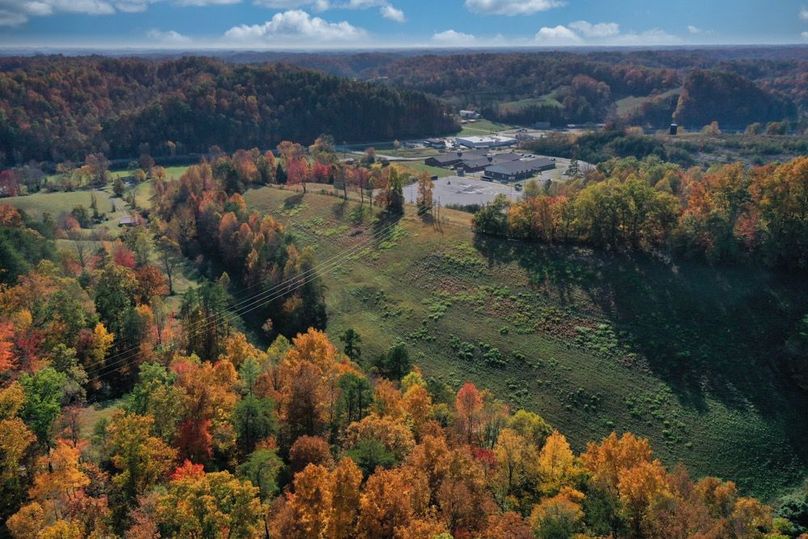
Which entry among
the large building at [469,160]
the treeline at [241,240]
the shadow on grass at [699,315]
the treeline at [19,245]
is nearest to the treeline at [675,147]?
the large building at [469,160]

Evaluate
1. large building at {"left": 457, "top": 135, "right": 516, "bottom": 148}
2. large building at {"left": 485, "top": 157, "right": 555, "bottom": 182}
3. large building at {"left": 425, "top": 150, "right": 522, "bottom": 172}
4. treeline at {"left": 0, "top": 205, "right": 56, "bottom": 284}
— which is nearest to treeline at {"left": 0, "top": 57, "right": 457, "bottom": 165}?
large building at {"left": 457, "top": 135, "right": 516, "bottom": 148}

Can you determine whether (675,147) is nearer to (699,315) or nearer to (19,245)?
(699,315)

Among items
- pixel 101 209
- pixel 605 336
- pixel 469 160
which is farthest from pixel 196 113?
pixel 605 336

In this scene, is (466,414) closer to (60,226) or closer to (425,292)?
(425,292)

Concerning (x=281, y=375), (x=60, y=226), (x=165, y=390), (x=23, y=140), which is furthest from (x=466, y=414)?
(x=23, y=140)

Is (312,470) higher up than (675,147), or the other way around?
(675,147)

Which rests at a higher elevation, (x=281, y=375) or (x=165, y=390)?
(x=165, y=390)

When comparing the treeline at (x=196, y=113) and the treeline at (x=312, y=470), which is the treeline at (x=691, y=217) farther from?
the treeline at (x=196, y=113)
